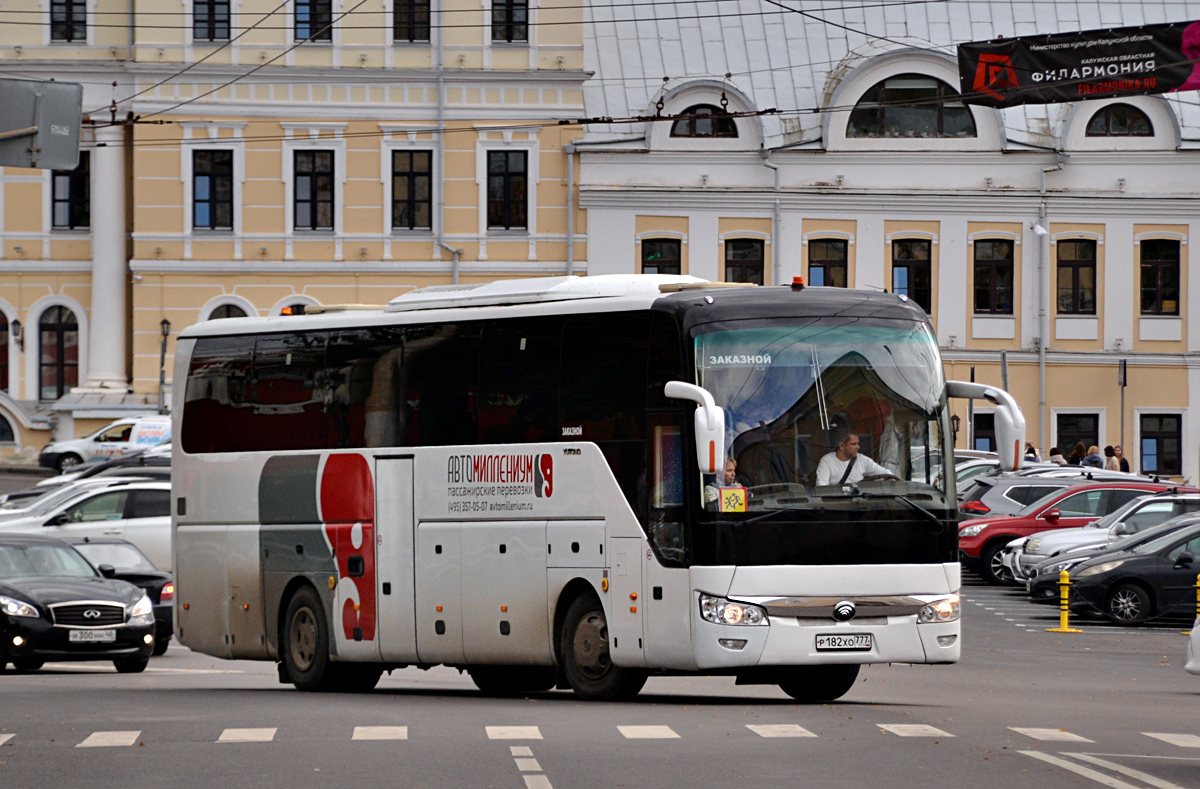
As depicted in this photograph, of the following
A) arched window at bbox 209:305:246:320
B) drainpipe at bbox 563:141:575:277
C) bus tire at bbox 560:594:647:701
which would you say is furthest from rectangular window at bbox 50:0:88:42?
bus tire at bbox 560:594:647:701

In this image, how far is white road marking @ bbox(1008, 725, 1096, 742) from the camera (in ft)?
42.8

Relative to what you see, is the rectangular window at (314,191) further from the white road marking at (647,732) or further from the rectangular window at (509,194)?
the white road marking at (647,732)

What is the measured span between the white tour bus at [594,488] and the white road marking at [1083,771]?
3236 millimetres

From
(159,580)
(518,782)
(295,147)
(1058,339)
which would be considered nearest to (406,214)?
(295,147)

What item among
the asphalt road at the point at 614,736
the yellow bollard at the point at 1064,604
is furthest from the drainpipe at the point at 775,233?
the asphalt road at the point at 614,736

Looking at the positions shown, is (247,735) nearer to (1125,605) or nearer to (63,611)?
(63,611)

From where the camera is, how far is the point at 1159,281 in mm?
Result: 53969

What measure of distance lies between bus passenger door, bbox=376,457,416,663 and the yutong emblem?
4232 millimetres

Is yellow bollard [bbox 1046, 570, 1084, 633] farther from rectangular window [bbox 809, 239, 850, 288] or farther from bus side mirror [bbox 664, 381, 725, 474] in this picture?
rectangular window [bbox 809, 239, 850, 288]

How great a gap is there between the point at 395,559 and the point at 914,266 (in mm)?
37980

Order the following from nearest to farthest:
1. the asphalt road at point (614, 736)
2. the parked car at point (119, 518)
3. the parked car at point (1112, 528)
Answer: the asphalt road at point (614, 736)
the parked car at point (119, 518)
the parked car at point (1112, 528)

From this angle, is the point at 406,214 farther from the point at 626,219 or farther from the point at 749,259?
the point at 749,259

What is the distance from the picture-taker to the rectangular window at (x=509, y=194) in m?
53.7

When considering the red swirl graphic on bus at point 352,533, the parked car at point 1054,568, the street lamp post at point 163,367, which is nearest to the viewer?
the red swirl graphic on bus at point 352,533
